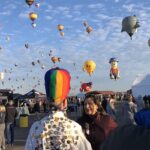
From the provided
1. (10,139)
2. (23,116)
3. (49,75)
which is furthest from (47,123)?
(23,116)

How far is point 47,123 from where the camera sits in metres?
4.47

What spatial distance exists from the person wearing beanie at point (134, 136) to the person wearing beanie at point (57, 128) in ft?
6.10

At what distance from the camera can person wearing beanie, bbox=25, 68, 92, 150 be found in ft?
14.6

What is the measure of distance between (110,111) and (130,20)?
37.6 ft

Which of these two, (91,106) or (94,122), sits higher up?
(91,106)

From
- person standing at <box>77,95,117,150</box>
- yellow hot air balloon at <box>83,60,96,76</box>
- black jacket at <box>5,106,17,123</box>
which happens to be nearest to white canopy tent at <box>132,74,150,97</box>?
yellow hot air balloon at <box>83,60,96,76</box>

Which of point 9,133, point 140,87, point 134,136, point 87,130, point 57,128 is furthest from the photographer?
point 140,87

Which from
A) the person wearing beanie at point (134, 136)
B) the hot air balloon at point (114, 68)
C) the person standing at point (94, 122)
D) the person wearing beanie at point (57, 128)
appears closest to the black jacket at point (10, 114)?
the person standing at point (94, 122)

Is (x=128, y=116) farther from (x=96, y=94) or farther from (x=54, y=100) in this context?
(x=54, y=100)

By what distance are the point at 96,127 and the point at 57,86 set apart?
1402 millimetres

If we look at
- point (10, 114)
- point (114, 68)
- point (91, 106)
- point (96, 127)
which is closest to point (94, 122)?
point (96, 127)

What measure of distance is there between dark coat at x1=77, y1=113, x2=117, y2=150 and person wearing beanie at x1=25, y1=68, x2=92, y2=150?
3.65ft

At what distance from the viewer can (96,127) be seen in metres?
5.69

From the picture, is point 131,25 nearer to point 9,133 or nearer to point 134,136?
point 9,133
